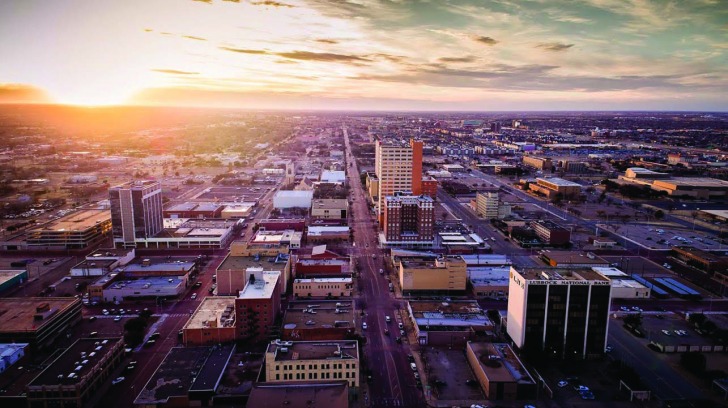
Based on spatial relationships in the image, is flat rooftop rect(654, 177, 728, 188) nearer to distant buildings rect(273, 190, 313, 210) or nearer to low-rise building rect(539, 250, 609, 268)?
low-rise building rect(539, 250, 609, 268)

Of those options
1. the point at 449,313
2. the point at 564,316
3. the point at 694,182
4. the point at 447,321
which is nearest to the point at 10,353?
the point at 447,321

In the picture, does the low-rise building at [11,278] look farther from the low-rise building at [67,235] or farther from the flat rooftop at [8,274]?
the low-rise building at [67,235]

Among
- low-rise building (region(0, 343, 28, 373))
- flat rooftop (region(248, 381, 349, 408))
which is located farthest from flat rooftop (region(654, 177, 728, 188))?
low-rise building (region(0, 343, 28, 373))

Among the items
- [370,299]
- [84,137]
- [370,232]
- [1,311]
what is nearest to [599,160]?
[370,232]

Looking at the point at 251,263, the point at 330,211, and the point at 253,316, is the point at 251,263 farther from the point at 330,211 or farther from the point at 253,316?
the point at 330,211

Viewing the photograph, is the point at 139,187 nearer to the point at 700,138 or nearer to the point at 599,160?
the point at 599,160

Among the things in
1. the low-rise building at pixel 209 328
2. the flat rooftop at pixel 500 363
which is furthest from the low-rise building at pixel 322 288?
the flat rooftop at pixel 500 363
